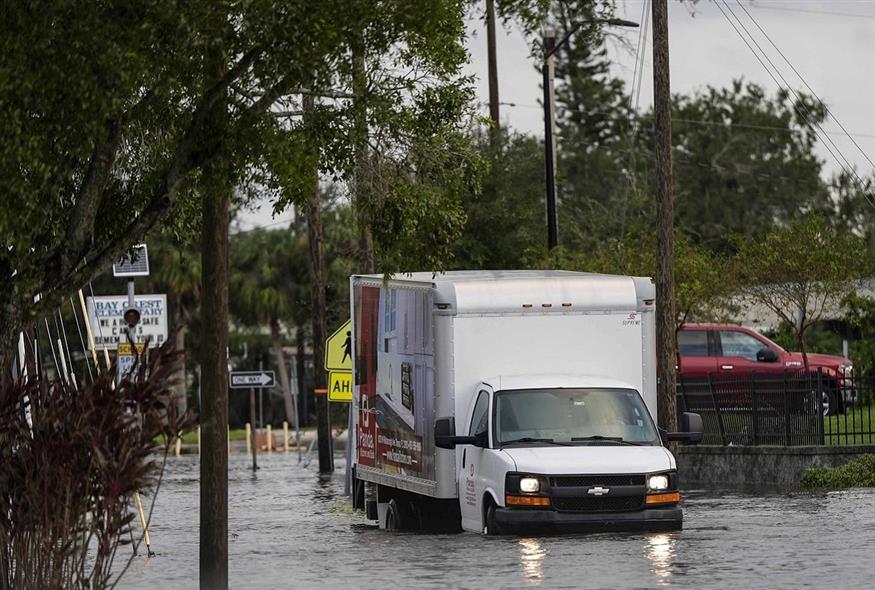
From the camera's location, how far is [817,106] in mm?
87625

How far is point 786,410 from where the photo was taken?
2831 cm

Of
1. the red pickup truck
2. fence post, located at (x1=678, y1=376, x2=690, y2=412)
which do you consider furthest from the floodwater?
the red pickup truck

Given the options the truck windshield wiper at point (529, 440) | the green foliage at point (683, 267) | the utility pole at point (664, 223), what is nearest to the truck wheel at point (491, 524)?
the truck windshield wiper at point (529, 440)

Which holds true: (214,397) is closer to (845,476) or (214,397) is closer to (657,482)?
(657,482)

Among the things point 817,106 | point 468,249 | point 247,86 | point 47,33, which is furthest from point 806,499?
point 817,106

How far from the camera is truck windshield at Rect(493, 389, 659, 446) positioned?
18.9m

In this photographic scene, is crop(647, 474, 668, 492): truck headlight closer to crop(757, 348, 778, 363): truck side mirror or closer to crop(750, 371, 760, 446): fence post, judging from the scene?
crop(750, 371, 760, 446): fence post

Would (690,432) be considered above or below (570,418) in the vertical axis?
below

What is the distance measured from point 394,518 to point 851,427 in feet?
31.5

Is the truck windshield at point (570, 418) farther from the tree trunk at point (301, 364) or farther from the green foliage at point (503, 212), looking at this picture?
the tree trunk at point (301, 364)

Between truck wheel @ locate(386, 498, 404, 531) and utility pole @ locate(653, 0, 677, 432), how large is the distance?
25.1 feet

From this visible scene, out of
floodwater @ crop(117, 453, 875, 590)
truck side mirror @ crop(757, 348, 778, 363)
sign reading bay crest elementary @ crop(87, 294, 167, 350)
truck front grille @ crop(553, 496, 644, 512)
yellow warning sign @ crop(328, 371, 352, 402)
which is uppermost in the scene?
sign reading bay crest elementary @ crop(87, 294, 167, 350)

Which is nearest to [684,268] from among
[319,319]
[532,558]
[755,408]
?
[755,408]

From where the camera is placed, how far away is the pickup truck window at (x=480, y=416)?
19.0 m
